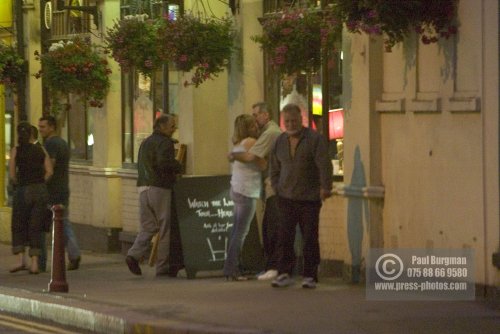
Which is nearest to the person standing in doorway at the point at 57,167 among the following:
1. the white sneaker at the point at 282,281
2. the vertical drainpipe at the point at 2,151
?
the white sneaker at the point at 282,281

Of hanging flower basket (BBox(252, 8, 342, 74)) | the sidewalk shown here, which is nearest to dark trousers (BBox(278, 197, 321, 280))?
the sidewalk

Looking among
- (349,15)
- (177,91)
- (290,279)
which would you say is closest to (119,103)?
(177,91)

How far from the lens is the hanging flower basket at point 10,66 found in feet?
70.0

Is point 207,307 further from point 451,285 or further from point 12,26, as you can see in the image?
point 12,26

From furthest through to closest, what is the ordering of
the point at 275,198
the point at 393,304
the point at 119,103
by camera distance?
the point at 119,103 → the point at 275,198 → the point at 393,304

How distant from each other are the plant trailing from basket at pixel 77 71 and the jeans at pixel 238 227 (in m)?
5.18

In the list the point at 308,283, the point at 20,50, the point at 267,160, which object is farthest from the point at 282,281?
the point at 20,50

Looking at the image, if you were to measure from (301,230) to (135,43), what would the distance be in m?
4.68

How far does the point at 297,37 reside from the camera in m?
13.9

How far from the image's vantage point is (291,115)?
515 inches

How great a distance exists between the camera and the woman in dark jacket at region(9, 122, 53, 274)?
1625 centimetres

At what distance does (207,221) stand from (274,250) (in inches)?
35.2

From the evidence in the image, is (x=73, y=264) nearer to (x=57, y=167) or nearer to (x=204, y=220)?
(x=57, y=167)

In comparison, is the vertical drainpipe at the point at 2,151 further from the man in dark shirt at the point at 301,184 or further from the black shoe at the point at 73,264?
the man in dark shirt at the point at 301,184
